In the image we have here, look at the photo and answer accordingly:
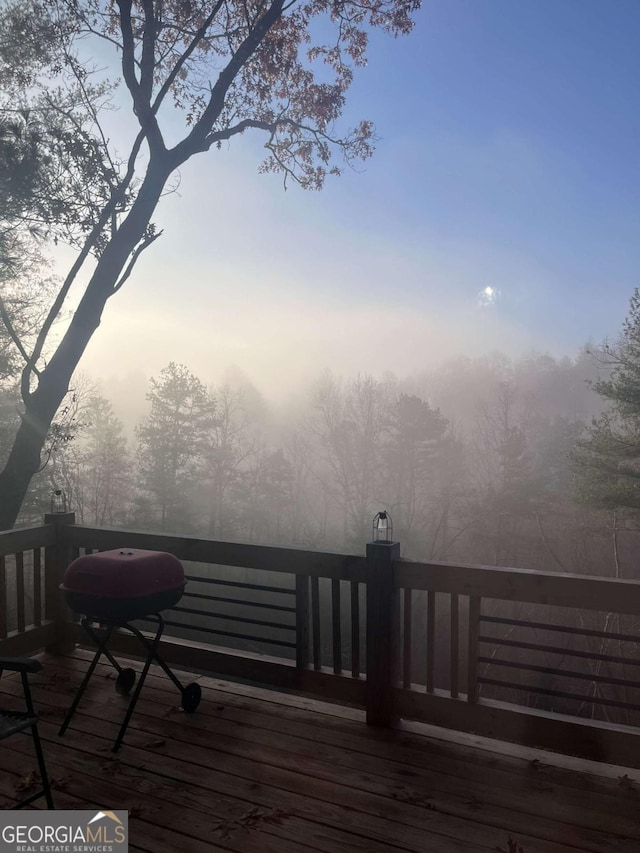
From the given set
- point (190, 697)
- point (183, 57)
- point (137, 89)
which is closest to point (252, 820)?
point (190, 697)

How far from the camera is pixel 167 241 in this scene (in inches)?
257

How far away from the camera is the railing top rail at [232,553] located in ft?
9.64

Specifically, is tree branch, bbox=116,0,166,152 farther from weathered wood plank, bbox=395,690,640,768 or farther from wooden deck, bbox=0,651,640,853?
weathered wood plank, bbox=395,690,640,768

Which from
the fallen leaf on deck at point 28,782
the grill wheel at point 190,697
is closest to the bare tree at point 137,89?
the grill wheel at point 190,697

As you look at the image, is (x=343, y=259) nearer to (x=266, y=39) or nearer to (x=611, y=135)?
(x=611, y=135)

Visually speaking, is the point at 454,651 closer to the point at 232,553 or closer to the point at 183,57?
the point at 232,553

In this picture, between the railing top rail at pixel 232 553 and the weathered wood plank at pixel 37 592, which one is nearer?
the railing top rail at pixel 232 553

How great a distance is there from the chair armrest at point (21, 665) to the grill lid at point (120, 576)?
62cm

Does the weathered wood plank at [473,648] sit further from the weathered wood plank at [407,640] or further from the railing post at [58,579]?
the railing post at [58,579]

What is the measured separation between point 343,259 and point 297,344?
559 centimetres

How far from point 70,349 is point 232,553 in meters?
3.72

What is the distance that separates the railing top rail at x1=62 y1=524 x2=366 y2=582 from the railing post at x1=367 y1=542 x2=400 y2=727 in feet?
0.34

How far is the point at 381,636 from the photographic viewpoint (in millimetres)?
2799

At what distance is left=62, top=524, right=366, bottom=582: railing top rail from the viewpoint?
9.64 ft
